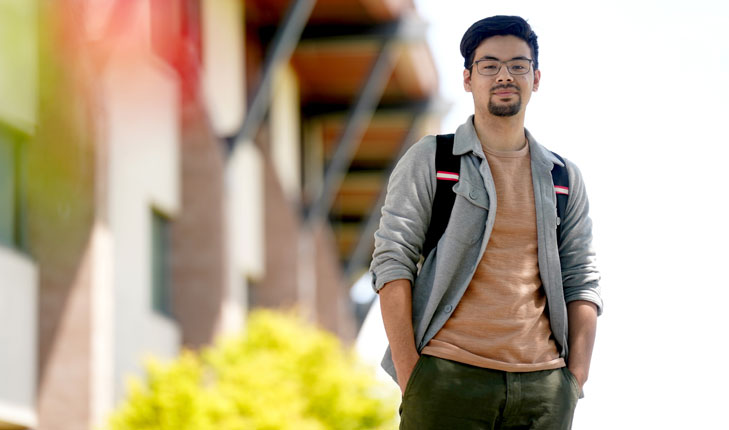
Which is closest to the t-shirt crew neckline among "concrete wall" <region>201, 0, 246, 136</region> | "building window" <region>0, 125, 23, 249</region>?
"building window" <region>0, 125, 23, 249</region>

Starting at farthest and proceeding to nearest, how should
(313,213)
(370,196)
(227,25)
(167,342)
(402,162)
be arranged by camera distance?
1. (370,196)
2. (313,213)
3. (227,25)
4. (167,342)
5. (402,162)

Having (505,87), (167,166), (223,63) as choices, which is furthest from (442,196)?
(223,63)

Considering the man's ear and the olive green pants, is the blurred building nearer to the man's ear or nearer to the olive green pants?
→ the man's ear

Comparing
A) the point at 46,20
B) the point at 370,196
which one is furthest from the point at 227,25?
the point at 370,196

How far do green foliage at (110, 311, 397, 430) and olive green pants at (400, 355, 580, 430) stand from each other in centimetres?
805

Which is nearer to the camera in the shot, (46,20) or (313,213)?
(46,20)

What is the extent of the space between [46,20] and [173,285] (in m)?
6.72

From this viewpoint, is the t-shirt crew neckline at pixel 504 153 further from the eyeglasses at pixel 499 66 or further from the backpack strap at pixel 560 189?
the eyeglasses at pixel 499 66

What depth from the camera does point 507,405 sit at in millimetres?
3207

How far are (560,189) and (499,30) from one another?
528 mm

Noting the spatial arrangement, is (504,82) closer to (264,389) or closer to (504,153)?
(504,153)

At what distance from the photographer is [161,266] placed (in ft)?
62.0

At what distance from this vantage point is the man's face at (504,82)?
343 centimetres

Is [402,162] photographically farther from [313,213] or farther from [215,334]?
[313,213]
